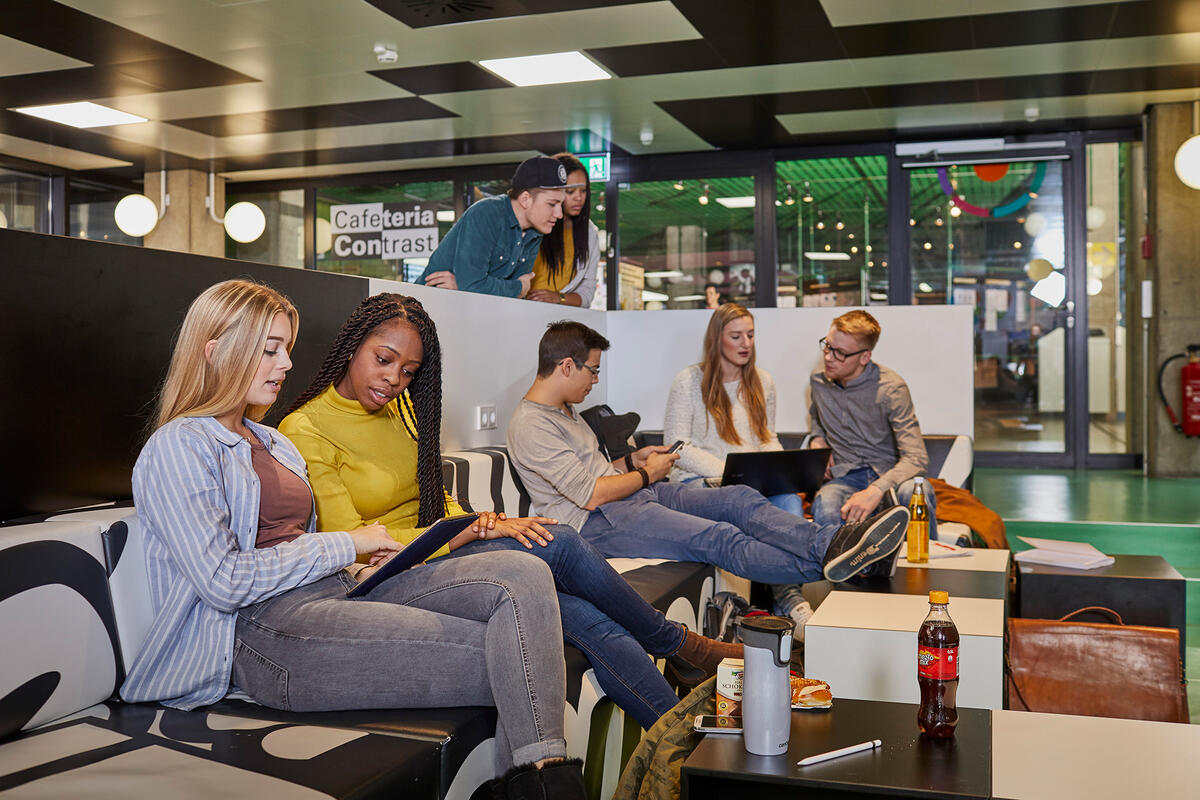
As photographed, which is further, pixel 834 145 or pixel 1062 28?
pixel 834 145

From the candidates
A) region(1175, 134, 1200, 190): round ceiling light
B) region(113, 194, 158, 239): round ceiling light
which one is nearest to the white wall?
region(1175, 134, 1200, 190): round ceiling light

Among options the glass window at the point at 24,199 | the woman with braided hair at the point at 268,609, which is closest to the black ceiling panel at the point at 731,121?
the woman with braided hair at the point at 268,609

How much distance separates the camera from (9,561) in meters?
1.67

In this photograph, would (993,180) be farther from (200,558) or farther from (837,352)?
(200,558)

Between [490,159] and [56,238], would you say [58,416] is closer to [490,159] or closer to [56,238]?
[56,238]

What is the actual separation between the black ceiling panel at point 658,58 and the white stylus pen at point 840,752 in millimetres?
4742

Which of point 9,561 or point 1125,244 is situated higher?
point 1125,244

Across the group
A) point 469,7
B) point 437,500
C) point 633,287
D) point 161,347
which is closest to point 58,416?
point 161,347

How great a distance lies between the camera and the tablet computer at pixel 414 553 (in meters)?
1.98

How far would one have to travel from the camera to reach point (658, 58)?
5.96 metres

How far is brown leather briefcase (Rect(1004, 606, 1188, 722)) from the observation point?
2529 mm

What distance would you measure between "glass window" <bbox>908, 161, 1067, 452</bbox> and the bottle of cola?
22.1 ft

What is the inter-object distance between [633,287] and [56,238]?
6.91 meters

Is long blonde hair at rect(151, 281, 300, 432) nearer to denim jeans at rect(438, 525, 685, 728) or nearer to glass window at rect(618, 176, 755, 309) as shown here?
denim jeans at rect(438, 525, 685, 728)
